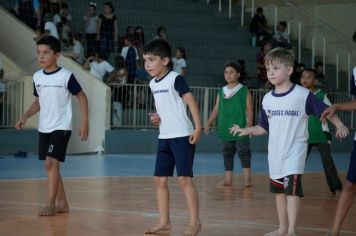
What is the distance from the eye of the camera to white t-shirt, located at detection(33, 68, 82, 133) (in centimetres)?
1020

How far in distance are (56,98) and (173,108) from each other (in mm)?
1911

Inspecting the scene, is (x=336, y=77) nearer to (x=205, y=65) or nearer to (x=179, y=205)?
(x=205, y=65)

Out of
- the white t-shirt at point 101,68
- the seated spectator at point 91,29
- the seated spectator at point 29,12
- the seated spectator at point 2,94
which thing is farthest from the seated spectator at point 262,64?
the seated spectator at point 2,94

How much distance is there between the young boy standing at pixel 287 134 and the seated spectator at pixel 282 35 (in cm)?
2007

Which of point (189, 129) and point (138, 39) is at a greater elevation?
point (138, 39)

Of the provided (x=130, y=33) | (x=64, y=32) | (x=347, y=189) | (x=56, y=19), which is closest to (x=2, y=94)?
(x=64, y=32)

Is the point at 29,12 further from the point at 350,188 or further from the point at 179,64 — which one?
the point at 350,188

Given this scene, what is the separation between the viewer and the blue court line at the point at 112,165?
15.9m

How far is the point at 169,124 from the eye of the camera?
29.0 feet

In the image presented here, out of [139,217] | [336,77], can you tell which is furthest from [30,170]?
[336,77]

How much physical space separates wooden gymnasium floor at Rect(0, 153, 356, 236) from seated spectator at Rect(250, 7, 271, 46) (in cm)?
1250

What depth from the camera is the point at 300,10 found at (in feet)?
101

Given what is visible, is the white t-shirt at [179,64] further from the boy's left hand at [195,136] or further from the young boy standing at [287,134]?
the young boy standing at [287,134]

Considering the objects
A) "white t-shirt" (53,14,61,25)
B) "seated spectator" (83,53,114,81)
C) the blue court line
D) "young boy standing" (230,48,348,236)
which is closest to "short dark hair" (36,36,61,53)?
"young boy standing" (230,48,348,236)
